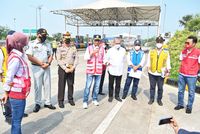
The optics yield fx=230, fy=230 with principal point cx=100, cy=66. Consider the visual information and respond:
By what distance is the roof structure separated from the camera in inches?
1255

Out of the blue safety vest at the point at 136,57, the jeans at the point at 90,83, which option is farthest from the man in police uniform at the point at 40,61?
the blue safety vest at the point at 136,57

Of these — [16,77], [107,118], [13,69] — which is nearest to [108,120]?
[107,118]

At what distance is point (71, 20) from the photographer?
40.9m

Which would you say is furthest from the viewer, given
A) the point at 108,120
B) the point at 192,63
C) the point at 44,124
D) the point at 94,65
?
the point at 94,65

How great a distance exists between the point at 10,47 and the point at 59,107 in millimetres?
2856

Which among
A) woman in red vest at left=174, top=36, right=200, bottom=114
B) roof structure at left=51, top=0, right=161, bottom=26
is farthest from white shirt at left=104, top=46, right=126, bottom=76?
roof structure at left=51, top=0, right=161, bottom=26

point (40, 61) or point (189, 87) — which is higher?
point (40, 61)

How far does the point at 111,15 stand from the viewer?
38.1 meters

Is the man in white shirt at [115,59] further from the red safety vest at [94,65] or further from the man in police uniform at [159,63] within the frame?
the man in police uniform at [159,63]

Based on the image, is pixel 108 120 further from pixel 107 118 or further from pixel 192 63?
pixel 192 63

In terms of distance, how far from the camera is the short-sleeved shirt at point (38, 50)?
208 inches

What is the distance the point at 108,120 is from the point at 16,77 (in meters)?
2.45

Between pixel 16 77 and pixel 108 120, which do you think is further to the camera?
pixel 108 120

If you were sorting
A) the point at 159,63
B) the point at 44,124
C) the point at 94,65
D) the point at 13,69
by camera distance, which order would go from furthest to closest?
the point at 159,63 < the point at 94,65 < the point at 44,124 < the point at 13,69
